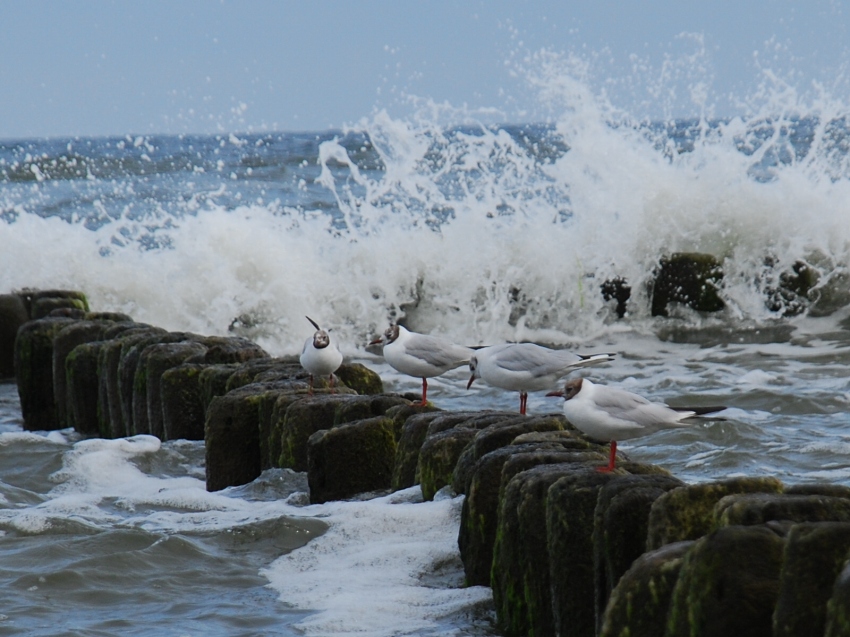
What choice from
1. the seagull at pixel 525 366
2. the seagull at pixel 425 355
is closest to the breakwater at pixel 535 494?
the seagull at pixel 425 355

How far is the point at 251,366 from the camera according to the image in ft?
20.1

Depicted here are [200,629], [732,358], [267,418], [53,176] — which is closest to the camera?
[200,629]

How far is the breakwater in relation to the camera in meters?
2.16

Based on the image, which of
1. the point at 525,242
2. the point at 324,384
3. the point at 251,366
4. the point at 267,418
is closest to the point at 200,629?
the point at 267,418

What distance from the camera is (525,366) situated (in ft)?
18.3

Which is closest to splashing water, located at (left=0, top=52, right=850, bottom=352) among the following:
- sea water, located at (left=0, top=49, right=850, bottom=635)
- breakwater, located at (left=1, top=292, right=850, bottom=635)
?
sea water, located at (left=0, top=49, right=850, bottom=635)

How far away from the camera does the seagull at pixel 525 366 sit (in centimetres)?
556

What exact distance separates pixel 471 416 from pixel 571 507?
1.45 meters

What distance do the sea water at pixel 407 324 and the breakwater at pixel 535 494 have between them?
0.60ft

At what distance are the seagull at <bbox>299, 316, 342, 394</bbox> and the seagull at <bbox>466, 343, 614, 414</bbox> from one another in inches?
28.0

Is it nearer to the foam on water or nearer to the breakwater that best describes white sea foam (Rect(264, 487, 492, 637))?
the foam on water

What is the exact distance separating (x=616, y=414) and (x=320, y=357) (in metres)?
1.92

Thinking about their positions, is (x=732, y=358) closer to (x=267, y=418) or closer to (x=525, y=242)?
(x=525, y=242)

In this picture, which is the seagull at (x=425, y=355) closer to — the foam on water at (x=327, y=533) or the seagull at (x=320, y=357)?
the seagull at (x=320, y=357)
